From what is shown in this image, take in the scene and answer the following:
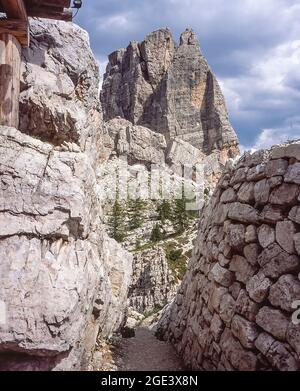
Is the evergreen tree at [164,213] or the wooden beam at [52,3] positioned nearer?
the wooden beam at [52,3]

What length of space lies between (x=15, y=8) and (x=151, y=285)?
113 feet

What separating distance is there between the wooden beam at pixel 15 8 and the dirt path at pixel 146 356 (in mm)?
11921

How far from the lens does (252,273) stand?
861 cm

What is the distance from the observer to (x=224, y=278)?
9.87m

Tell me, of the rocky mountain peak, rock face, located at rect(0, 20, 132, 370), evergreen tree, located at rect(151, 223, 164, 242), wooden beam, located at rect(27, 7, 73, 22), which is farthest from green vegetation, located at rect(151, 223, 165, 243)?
the rocky mountain peak

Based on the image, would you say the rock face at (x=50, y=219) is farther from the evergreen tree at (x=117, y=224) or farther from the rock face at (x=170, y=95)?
the rock face at (x=170, y=95)

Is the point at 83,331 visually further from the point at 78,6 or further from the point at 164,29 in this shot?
the point at 164,29

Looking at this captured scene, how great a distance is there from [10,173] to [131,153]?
96.2 m

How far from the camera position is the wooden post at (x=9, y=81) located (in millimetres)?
10133

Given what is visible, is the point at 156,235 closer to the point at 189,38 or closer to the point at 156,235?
the point at 156,235

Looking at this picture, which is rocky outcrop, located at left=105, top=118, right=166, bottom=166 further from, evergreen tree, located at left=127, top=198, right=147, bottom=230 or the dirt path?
the dirt path

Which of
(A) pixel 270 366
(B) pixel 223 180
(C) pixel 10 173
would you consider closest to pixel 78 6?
(C) pixel 10 173

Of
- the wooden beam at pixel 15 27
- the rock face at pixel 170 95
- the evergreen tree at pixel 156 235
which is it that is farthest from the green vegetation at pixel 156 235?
the rock face at pixel 170 95

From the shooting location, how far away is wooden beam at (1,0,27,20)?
10.1m
